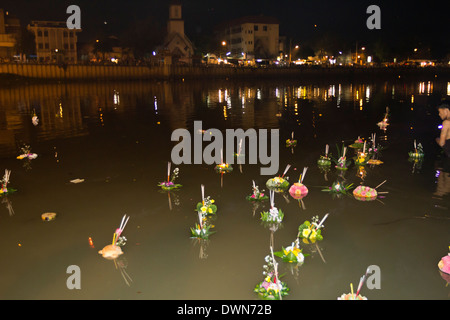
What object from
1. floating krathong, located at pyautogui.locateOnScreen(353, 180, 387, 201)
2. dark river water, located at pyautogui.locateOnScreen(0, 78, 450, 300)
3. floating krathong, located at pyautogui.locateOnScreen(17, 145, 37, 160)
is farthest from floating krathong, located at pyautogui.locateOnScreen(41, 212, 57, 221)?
floating krathong, located at pyautogui.locateOnScreen(353, 180, 387, 201)

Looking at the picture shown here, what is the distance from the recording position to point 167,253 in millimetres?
7297

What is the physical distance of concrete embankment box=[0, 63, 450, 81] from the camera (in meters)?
63.2

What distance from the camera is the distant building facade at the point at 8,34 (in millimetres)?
79625

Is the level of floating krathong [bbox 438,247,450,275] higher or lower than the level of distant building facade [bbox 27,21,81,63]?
lower

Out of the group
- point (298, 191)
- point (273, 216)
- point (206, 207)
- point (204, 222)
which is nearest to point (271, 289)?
point (273, 216)

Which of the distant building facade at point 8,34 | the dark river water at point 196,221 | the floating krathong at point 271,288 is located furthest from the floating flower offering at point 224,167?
the distant building facade at point 8,34

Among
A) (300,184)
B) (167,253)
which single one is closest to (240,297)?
(167,253)

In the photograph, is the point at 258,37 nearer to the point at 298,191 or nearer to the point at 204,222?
the point at 298,191

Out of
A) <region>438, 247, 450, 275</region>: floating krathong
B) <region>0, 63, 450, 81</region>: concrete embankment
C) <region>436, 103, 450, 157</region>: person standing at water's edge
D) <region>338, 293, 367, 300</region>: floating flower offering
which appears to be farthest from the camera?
<region>0, 63, 450, 81</region>: concrete embankment

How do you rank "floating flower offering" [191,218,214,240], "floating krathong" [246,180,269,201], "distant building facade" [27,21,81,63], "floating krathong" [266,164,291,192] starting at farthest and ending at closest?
"distant building facade" [27,21,81,63]
"floating krathong" [266,164,291,192]
"floating krathong" [246,180,269,201]
"floating flower offering" [191,218,214,240]

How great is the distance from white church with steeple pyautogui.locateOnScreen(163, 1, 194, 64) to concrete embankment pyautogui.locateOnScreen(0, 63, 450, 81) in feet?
54.5

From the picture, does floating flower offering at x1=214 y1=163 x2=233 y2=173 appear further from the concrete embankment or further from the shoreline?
the concrete embankment

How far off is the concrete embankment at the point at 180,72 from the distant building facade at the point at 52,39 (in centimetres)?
1917

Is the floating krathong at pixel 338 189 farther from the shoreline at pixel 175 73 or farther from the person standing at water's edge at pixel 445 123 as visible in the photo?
the shoreline at pixel 175 73
